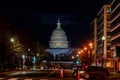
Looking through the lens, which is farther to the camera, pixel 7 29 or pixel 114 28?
pixel 114 28

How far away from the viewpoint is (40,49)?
177125mm

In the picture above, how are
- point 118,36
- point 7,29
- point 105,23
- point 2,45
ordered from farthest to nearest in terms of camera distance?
point 105,23, point 118,36, point 7,29, point 2,45

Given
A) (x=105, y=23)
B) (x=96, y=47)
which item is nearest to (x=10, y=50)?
(x=105, y=23)

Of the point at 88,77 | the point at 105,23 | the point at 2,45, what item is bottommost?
the point at 88,77

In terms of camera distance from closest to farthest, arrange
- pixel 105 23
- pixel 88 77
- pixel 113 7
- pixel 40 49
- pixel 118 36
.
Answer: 1. pixel 88 77
2. pixel 118 36
3. pixel 113 7
4. pixel 105 23
5. pixel 40 49

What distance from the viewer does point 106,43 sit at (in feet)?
520

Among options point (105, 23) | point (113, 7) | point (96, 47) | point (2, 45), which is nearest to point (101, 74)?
point (2, 45)

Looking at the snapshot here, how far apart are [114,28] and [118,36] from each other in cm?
971

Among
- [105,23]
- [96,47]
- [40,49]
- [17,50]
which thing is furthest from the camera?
[96,47]

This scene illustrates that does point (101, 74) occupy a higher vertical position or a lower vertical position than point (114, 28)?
lower

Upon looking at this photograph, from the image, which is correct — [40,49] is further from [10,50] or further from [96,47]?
[10,50]

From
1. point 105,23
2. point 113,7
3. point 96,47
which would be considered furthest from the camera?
point 96,47

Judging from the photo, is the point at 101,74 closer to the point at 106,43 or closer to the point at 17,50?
the point at 17,50

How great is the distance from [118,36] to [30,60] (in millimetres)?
55057
